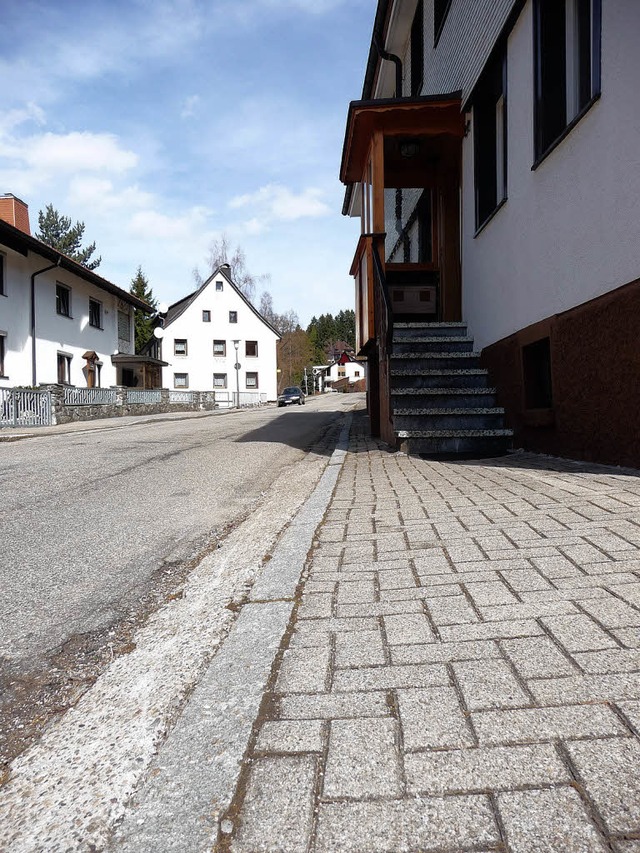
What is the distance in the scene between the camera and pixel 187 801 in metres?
1.27

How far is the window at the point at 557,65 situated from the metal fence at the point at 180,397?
29726mm

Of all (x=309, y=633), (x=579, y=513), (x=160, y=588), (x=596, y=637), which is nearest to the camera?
(x=596, y=637)

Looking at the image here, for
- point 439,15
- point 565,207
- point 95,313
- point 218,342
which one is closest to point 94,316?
point 95,313

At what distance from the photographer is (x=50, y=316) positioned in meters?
23.7

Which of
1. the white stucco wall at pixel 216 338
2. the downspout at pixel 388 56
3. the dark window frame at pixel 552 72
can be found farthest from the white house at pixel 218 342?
the dark window frame at pixel 552 72

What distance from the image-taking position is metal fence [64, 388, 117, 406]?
2138 centimetres

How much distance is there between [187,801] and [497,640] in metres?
1.10

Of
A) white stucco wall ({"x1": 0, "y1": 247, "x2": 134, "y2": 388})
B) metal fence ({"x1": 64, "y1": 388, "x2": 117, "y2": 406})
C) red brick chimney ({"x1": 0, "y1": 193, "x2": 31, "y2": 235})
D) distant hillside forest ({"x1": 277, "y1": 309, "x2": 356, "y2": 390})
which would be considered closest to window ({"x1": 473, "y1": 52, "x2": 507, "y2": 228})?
metal fence ({"x1": 64, "y1": 388, "x2": 117, "y2": 406})

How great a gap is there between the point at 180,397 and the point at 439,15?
2881cm

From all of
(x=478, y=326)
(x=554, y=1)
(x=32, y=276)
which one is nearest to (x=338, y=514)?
(x=478, y=326)

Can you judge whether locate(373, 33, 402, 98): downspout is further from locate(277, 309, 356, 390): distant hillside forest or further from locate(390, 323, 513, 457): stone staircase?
locate(277, 309, 356, 390): distant hillside forest

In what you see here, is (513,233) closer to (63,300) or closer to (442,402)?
(442,402)

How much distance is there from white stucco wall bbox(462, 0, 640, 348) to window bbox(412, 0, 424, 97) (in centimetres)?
444

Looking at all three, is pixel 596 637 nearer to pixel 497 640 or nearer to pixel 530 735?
pixel 497 640
